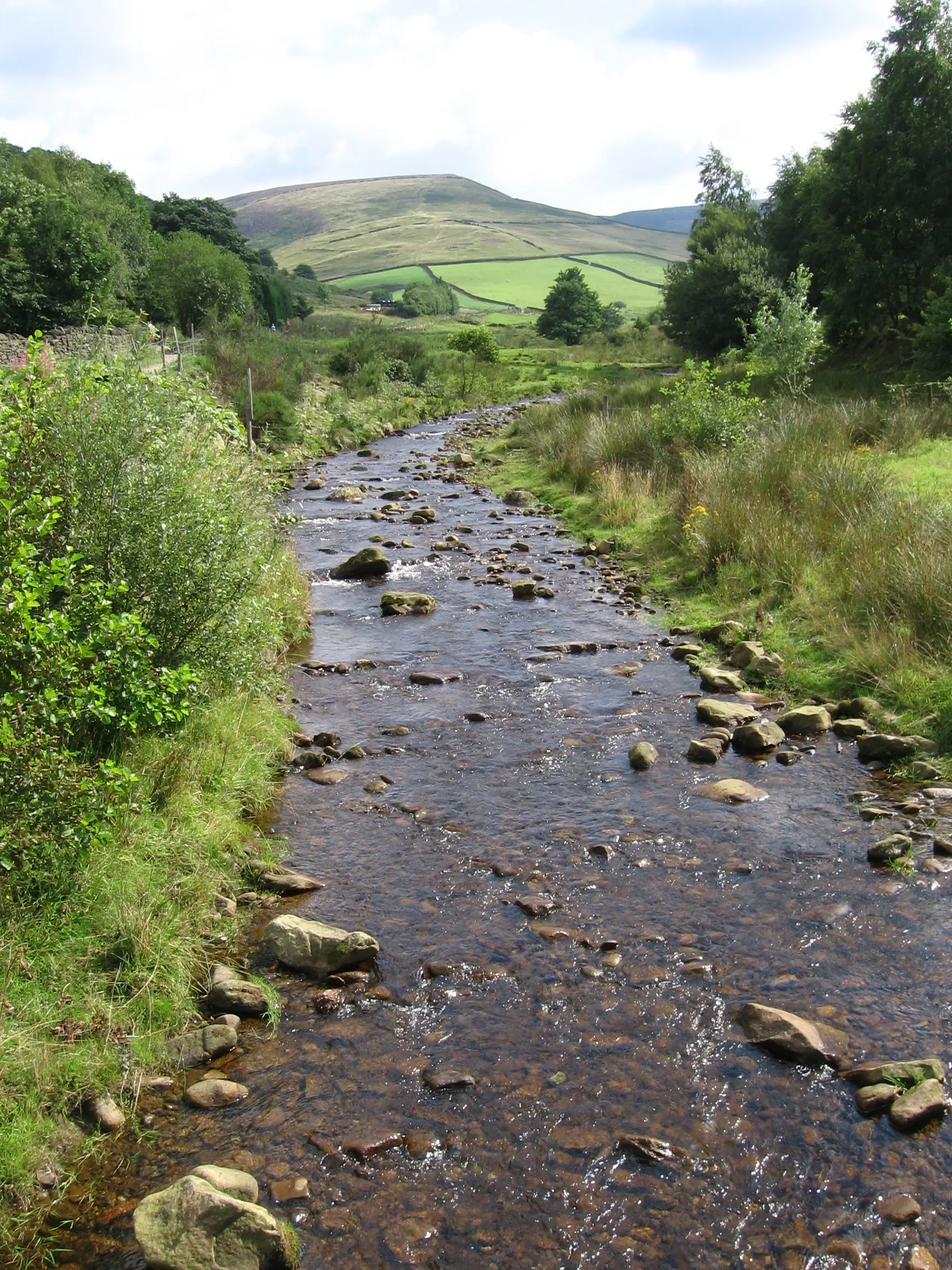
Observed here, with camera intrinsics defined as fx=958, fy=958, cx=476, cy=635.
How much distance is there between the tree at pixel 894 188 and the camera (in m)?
34.1

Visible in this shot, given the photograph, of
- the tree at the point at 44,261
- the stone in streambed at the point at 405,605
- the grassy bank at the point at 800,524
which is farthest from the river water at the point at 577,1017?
the tree at the point at 44,261

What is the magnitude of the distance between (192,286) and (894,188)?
39357mm

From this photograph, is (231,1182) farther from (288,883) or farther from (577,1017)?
(288,883)

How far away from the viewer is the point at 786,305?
2900 centimetres

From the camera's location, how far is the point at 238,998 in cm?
626

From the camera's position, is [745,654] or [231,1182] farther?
[745,654]

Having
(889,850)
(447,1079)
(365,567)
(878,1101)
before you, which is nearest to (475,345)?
(365,567)

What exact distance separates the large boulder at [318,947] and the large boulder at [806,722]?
18.7ft

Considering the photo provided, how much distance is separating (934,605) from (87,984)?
9.75 meters

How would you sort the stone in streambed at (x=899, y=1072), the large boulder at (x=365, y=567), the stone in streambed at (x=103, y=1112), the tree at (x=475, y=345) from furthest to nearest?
the tree at (x=475, y=345)
the large boulder at (x=365, y=567)
the stone in streambed at (x=899, y=1072)
the stone in streambed at (x=103, y=1112)

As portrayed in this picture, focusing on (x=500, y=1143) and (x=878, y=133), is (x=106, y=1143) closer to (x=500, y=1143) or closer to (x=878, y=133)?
(x=500, y=1143)

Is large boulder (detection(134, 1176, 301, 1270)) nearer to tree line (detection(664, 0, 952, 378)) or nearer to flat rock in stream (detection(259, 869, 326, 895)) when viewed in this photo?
flat rock in stream (detection(259, 869, 326, 895))

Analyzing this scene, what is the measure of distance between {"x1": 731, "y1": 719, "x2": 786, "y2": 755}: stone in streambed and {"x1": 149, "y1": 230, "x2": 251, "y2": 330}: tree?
1922 inches

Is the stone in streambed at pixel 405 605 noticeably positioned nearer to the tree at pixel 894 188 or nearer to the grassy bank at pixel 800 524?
the grassy bank at pixel 800 524
